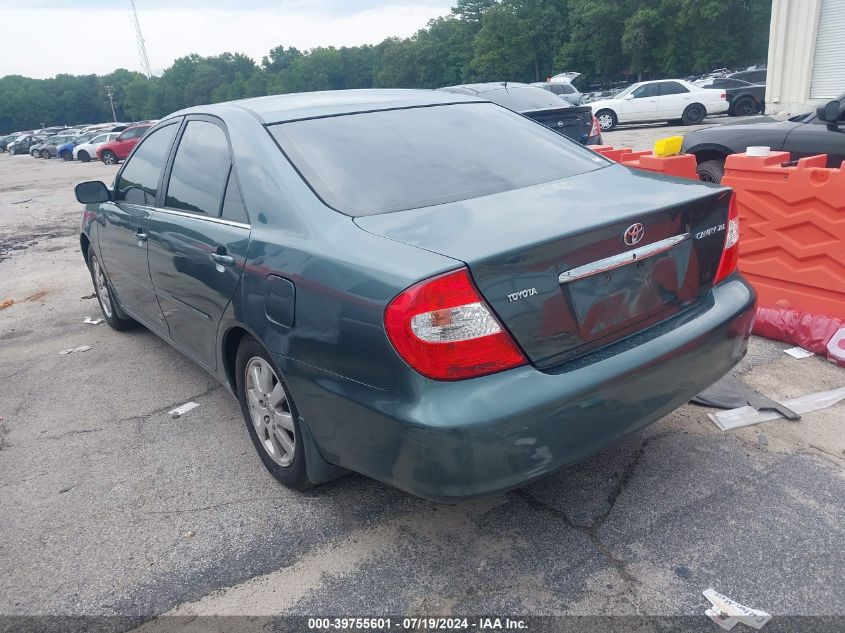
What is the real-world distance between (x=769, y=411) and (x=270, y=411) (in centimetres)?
246

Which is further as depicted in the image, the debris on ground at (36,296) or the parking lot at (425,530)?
the debris on ground at (36,296)

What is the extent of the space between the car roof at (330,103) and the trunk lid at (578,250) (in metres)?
0.95

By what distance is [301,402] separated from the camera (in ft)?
8.79

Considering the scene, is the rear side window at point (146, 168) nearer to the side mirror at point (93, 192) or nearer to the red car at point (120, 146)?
the side mirror at point (93, 192)

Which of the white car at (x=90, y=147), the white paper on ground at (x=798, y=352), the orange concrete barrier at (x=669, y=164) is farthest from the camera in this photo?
the white car at (x=90, y=147)

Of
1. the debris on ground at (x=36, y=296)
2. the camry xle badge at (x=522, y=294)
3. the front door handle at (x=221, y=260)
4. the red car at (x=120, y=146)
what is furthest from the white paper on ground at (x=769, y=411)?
the red car at (x=120, y=146)

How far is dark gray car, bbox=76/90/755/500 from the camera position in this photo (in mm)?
2199

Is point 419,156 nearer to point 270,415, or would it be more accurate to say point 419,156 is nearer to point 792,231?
point 270,415

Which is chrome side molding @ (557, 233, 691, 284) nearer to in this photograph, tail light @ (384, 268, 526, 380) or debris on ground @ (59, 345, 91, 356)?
tail light @ (384, 268, 526, 380)

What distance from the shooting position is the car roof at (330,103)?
10.7 ft

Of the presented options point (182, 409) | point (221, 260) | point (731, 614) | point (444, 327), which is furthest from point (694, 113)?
point (444, 327)

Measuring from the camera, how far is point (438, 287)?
2154mm

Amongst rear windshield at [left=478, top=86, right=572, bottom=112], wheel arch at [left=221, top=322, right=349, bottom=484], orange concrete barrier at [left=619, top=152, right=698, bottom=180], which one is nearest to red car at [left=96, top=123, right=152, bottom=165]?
rear windshield at [left=478, top=86, right=572, bottom=112]

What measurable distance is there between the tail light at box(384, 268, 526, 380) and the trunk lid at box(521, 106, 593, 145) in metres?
7.67
